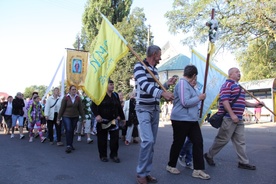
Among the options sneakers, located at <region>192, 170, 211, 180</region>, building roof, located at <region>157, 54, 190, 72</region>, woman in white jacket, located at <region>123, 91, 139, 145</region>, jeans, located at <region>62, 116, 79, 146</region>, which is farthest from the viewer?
building roof, located at <region>157, 54, 190, 72</region>

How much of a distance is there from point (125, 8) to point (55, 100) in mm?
34082

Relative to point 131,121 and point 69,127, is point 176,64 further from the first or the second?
point 69,127

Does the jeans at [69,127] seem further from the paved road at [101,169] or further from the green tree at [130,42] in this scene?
the green tree at [130,42]

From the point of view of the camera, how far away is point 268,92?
2000cm

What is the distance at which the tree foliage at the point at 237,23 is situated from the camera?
13883mm

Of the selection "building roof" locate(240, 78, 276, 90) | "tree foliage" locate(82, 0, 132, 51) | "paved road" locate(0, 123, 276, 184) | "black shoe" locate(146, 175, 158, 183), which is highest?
"tree foliage" locate(82, 0, 132, 51)

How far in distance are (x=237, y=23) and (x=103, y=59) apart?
11111mm

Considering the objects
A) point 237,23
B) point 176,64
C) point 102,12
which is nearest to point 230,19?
point 237,23

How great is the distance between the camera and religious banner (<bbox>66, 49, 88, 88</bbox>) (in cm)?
1342

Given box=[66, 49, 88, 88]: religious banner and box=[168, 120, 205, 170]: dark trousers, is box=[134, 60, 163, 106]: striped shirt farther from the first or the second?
box=[66, 49, 88, 88]: religious banner

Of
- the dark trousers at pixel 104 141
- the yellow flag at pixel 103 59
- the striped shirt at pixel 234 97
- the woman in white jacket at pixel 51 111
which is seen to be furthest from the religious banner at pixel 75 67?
the striped shirt at pixel 234 97

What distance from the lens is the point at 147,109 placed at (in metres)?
4.59

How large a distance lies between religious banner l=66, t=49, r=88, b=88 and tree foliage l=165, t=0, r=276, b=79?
5.94 m

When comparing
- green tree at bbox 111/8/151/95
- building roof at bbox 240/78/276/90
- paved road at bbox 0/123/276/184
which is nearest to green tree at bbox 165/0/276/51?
building roof at bbox 240/78/276/90
